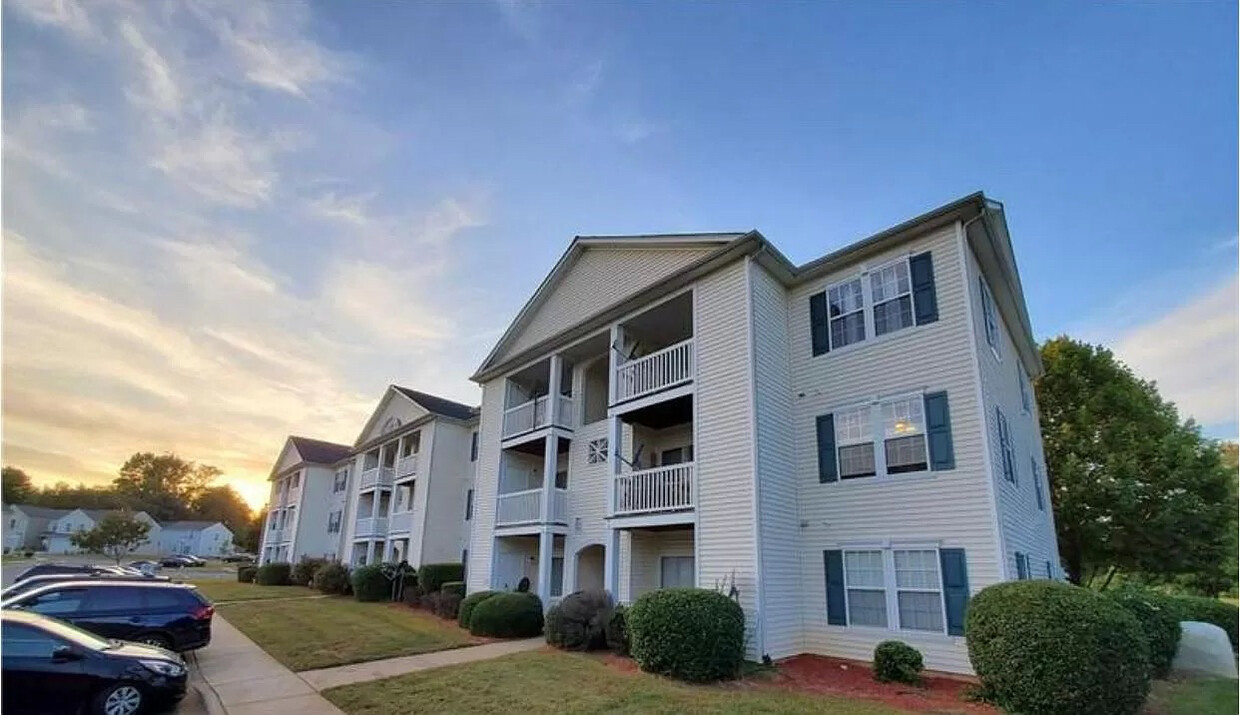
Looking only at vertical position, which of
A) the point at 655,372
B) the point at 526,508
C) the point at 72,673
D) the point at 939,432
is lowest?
the point at 72,673

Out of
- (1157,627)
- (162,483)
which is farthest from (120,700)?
(162,483)

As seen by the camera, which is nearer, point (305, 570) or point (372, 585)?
point (372, 585)

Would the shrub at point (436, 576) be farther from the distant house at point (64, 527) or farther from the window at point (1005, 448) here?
the distant house at point (64, 527)

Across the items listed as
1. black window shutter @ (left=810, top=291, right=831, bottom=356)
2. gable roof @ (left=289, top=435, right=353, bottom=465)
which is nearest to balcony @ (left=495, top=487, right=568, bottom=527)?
black window shutter @ (left=810, top=291, right=831, bottom=356)

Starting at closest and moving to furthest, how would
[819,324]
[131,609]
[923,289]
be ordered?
[131,609], [923,289], [819,324]

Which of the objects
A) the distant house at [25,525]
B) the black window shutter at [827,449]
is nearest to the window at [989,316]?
the black window shutter at [827,449]

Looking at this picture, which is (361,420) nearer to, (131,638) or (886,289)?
(131,638)

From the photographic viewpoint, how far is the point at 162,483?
361 ft

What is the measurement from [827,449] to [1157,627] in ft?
23.5

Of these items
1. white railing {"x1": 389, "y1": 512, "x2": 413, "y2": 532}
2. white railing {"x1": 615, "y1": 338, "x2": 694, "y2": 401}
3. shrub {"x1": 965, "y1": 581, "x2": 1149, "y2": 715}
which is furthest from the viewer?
white railing {"x1": 389, "y1": 512, "x2": 413, "y2": 532}

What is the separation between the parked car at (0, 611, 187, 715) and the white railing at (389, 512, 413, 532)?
20.7 m

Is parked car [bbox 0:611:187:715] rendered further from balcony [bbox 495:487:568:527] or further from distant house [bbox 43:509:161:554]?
distant house [bbox 43:509:161:554]

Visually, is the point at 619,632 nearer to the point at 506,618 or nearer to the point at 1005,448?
the point at 506,618

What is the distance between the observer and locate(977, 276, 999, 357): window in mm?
13734
